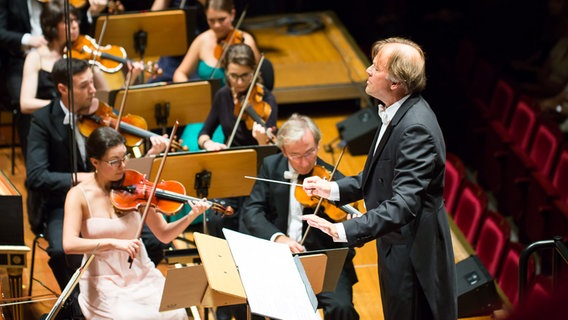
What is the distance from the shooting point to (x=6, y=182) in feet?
11.9

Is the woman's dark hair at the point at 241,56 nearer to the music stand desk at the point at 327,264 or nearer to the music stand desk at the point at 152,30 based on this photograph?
the music stand desk at the point at 152,30

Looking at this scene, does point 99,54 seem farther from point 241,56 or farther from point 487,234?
point 487,234

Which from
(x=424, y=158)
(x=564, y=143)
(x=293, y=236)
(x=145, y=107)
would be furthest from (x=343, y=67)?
(x=424, y=158)

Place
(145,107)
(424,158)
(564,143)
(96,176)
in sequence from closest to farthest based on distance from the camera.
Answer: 1. (424,158)
2. (96,176)
3. (145,107)
4. (564,143)

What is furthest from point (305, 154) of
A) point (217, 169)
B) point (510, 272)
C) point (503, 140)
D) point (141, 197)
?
point (503, 140)

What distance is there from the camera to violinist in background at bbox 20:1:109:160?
4.52 metres

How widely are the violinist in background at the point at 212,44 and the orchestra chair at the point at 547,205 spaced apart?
209cm

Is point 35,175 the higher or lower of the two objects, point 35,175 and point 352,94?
the higher

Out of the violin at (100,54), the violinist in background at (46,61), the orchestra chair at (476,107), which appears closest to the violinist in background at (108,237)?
the violinist in background at (46,61)

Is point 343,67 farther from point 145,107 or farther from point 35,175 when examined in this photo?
point 35,175

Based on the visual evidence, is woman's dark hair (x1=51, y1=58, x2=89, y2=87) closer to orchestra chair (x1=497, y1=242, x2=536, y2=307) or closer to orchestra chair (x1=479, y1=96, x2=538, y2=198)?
orchestra chair (x1=497, y1=242, x2=536, y2=307)

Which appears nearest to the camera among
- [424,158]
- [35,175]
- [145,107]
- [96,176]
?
[424,158]

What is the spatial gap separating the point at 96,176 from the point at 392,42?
1.44 meters

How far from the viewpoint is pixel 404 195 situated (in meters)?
2.50
